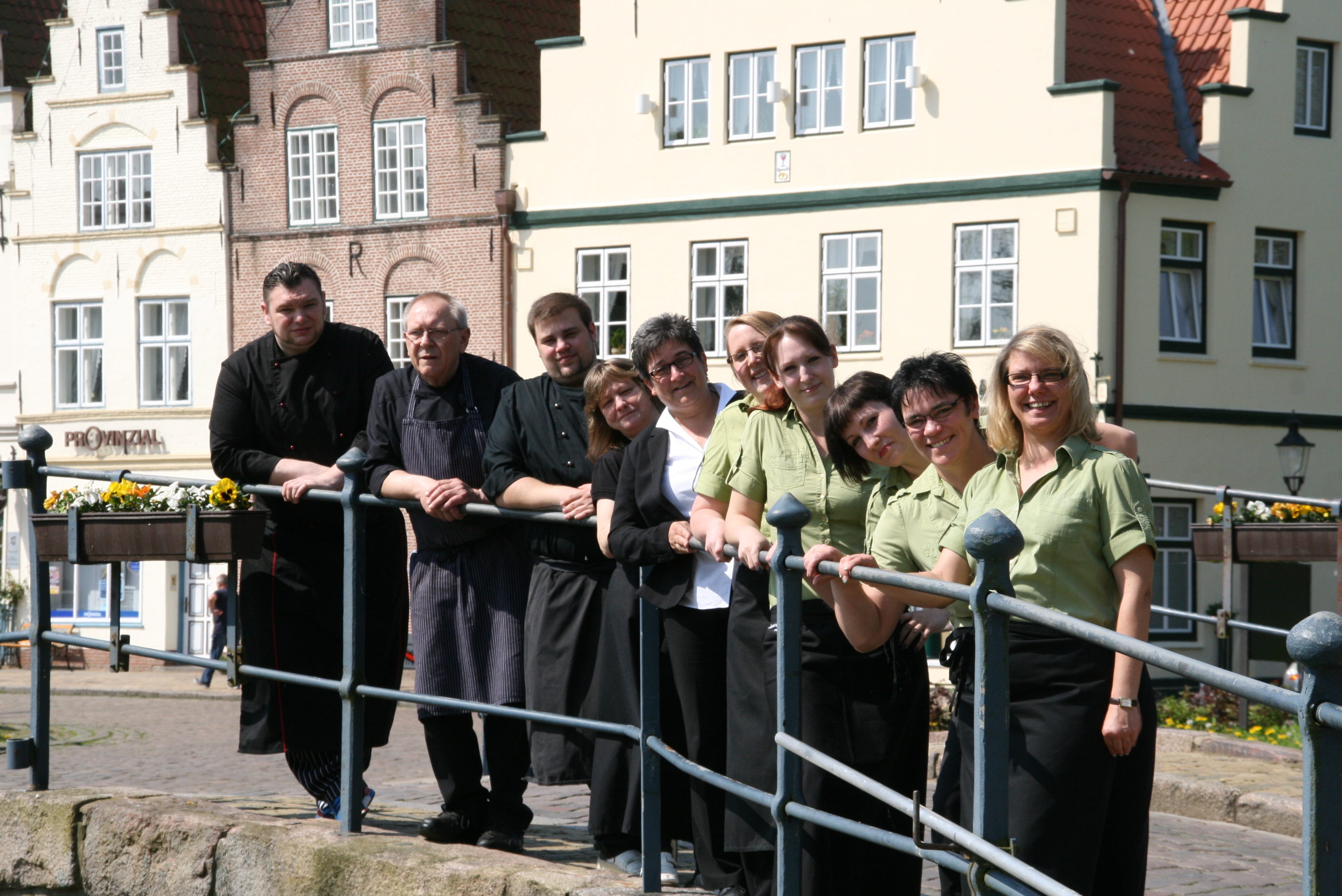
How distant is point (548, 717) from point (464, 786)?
0.87m

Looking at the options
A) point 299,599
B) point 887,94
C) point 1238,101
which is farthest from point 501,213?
point 299,599

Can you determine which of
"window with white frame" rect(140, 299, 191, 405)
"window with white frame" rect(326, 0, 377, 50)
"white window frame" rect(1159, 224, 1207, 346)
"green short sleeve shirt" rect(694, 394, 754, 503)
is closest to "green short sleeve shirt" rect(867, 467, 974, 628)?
"green short sleeve shirt" rect(694, 394, 754, 503)

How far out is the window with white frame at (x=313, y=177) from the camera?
2688cm

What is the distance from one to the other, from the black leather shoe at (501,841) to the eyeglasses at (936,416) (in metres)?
2.03

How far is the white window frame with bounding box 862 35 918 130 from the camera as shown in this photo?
2220cm

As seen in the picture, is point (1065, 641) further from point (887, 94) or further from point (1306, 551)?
point (887, 94)

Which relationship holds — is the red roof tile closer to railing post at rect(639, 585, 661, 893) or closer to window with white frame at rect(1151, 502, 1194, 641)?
window with white frame at rect(1151, 502, 1194, 641)

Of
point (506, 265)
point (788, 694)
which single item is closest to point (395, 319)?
point (506, 265)

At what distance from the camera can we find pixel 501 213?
82.5 feet

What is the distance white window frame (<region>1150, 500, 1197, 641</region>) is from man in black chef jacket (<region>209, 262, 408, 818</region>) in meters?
17.8

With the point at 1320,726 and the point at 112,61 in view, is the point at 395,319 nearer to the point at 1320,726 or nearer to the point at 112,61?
the point at 112,61

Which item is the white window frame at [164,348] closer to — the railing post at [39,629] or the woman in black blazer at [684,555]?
the railing post at [39,629]

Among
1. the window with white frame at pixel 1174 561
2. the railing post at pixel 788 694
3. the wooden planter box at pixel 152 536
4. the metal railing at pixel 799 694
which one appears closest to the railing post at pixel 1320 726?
the metal railing at pixel 799 694

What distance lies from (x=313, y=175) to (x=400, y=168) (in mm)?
1628
